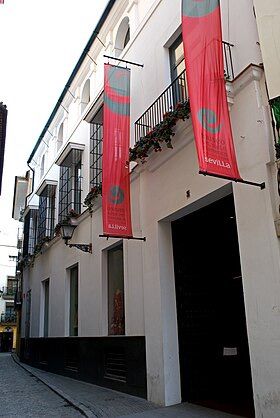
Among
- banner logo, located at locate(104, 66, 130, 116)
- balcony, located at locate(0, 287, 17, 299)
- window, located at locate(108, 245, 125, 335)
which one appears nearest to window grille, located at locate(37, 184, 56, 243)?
window, located at locate(108, 245, 125, 335)

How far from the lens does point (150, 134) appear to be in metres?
8.23

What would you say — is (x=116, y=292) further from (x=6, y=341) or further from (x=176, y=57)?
(x=6, y=341)

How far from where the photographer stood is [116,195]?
899 cm

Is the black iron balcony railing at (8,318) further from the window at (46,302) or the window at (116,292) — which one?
the window at (116,292)

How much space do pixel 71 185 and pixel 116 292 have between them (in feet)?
18.3

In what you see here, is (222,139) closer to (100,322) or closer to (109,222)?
(109,222)

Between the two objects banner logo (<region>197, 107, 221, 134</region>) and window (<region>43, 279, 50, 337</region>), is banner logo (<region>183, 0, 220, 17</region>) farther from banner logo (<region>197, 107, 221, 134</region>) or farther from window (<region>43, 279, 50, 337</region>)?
window (<region>43, 279, 50, 337</region>)

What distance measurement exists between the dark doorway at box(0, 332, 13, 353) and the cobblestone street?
139ft

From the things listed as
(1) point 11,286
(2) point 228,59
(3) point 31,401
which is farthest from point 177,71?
(1) point 11,286

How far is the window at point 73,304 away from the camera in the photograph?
1336 cm

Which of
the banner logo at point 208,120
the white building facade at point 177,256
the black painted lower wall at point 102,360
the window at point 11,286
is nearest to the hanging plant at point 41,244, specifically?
the white building facade at point 177,256

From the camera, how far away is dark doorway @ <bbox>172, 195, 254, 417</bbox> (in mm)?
7914

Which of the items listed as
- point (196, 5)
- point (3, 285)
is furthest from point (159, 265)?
point (3, 285)

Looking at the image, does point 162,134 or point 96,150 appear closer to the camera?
point 162,134
